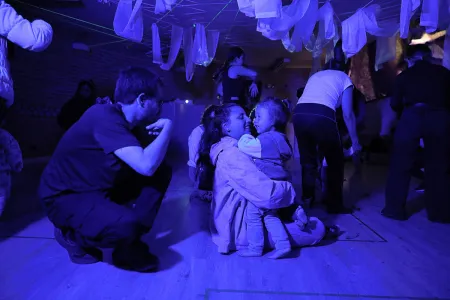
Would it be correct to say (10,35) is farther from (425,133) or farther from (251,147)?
(425,133)

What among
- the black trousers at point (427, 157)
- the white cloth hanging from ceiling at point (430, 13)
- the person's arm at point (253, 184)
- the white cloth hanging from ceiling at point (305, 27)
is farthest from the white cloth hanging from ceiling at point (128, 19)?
the black trousers at point (427, 157)

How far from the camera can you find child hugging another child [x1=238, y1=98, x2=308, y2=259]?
5.10 feet

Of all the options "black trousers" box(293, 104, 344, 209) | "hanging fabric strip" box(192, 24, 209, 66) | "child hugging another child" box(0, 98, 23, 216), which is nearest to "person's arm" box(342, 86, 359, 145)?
"black trousers" box(293, 104, 344, 209)

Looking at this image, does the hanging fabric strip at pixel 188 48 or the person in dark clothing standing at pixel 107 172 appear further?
the hanging fabric strip at pixel 188 48

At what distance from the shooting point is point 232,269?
4.62 ft

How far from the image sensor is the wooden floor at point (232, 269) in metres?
1.20

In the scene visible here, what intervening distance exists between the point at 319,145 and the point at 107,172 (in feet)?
4.93

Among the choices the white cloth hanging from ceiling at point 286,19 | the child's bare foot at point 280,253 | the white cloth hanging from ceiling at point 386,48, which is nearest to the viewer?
the child's bare foot at point 280,253

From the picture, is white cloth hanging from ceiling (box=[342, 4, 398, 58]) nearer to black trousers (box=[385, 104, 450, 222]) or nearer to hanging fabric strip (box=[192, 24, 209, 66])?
black trousers (box=[385, 104, 450, 222])

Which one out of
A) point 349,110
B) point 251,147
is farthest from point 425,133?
point 251,147

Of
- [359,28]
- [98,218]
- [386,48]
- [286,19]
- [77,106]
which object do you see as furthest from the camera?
[77,106]

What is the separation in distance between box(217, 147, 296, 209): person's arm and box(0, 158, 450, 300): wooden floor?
28 centimetres

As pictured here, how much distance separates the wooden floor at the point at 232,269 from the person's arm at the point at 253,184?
276 millimetres

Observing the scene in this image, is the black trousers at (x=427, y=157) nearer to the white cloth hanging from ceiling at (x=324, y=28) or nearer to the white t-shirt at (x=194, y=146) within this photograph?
the white cloth hanging from ceiling at (x=324, y=28)
